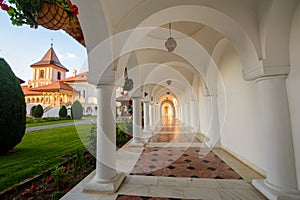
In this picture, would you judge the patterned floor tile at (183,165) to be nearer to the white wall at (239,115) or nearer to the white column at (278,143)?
the white wall at (239,115)

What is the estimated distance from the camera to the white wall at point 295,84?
239 centimetres

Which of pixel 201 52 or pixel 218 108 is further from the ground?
pixel 201 52

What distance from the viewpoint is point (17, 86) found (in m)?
5.30

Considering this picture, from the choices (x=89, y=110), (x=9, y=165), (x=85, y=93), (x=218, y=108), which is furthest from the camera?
(x=89, y=110)

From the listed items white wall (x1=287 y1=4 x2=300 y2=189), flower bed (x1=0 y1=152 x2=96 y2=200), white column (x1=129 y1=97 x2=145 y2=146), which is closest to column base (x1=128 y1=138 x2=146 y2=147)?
white column (x1=129 y1=97 x2=145 y2=146)

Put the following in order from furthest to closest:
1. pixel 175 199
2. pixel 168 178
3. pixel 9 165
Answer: pixel 9 165 < pixel 168 178 < pixel 175 199

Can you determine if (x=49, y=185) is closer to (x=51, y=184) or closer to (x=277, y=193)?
(x=51, y=184)

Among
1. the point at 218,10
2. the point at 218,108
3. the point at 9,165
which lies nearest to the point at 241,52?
the point at 218,10

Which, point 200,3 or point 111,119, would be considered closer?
point 200,3

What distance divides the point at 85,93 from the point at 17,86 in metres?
13.9

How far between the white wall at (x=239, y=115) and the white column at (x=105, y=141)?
9.18 feet

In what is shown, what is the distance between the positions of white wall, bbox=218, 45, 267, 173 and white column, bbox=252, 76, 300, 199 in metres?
0.24

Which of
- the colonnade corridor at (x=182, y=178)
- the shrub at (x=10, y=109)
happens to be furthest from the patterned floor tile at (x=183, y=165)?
the shrub at (x=10, y=109)

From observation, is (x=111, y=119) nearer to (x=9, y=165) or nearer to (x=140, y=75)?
(x=9, y=165)
